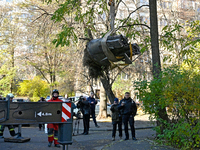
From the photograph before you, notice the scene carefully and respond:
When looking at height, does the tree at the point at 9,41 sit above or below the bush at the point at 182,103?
above

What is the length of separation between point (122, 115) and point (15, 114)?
535cm

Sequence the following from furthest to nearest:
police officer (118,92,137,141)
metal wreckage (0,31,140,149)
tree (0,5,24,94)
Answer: tree (0,5,24,94) → police officer (118,92,137,141) → metal wreckage (0,31,140,149)

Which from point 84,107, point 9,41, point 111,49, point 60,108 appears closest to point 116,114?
point 84,107

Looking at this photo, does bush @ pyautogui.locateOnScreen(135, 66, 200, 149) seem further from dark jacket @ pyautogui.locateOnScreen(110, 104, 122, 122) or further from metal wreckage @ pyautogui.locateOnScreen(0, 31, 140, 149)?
dark jacket @ pyautogui.locateOnScreen(110, 104, 122, 122)

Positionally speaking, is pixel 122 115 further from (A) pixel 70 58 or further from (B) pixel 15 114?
(A) pixel 70 58

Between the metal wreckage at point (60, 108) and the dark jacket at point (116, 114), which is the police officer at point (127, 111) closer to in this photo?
the dark jacket at point (116, 114)

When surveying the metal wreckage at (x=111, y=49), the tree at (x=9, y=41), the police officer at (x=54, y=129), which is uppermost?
the tree at (x=9, y=41)

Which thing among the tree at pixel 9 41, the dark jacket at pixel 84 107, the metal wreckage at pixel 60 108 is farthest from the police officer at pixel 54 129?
the tree at pixel 9 41

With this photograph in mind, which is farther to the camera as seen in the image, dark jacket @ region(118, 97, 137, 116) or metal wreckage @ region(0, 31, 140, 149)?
dark jacket @ region(118, 97, 137, 116)

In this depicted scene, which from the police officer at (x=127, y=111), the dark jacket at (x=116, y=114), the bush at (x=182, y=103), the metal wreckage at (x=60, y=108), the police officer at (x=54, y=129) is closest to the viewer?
the metal wreckage at (x=60, y=108)

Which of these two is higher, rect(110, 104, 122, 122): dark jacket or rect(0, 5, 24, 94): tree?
rect(0, 5, 24, 94): tree

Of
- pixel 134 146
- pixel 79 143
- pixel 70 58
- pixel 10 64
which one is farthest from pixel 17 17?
pixel 134 146

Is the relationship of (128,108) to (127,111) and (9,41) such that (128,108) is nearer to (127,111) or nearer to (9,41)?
(127,111)

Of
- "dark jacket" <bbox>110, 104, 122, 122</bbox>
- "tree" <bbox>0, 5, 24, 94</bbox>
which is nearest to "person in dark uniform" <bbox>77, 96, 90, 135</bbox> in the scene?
"dark jacket" <bbox>110, 104, 122, 122</bbox>
